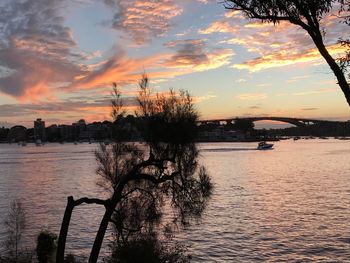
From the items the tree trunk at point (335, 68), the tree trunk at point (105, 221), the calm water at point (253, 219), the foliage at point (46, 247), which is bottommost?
the calm water at point (253, 219)

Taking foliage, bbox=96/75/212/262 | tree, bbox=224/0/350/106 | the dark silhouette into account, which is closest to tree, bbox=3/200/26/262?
the dark silhouette

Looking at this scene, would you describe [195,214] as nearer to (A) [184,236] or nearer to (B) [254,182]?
(A) [184,236]

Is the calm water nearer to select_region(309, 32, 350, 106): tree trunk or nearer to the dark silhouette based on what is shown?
the dark silhouette

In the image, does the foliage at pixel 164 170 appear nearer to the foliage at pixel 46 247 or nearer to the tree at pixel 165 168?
the tree at pixel 165 168

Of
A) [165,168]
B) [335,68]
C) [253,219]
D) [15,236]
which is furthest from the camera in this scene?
[253,219]

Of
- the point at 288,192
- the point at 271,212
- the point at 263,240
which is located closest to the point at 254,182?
the point at 288,192

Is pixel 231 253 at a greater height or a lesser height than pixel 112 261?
lesser

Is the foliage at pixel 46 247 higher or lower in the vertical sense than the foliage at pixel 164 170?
lower

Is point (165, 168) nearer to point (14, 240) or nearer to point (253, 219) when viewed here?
point (14, 240)

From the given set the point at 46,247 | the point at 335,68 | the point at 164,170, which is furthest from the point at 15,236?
the point at 335,68

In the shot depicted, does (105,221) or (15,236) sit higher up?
(105,221)

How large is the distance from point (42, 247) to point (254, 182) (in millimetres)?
68459

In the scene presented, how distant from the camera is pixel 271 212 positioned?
5459cm

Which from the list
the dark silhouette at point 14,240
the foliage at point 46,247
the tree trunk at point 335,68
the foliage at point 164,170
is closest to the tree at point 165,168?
the foliage at point 164,170
